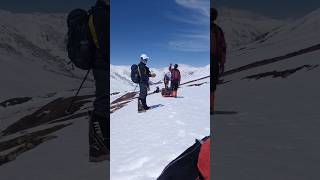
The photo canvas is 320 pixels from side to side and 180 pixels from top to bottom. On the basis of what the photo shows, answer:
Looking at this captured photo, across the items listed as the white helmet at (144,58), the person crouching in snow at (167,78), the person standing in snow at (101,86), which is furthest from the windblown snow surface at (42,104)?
the person crouching in snow at (167,78)

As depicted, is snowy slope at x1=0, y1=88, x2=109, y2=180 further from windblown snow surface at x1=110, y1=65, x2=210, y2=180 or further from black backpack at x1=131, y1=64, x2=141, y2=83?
black backpack at x1=131, y1=64, x2=141, y2=83

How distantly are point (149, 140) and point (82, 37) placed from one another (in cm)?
94

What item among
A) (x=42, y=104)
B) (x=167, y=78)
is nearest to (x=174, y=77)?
(x=167, y=78)

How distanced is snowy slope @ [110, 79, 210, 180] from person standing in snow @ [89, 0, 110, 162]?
159 millimetres

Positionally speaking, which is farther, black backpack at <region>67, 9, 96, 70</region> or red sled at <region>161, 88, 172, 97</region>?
red sled at <region>161, 88, 172, 97</region>

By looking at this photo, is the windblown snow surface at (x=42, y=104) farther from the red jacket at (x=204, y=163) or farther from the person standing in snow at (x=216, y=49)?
the person standing in snow at (x=216, y=49)

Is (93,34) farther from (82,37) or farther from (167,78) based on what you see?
(167,78)

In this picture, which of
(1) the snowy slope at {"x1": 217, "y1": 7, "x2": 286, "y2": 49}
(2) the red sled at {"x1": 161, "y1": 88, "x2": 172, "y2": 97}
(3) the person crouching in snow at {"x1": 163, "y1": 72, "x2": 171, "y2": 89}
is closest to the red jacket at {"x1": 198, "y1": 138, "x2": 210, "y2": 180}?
(1) the snowy slope at {"x1": 217, "y1": 7, "x2": 286, "y2": 49}

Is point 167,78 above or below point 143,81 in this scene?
above

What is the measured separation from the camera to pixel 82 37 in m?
2.21

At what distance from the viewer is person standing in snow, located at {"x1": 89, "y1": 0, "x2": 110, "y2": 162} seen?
7.16 feet

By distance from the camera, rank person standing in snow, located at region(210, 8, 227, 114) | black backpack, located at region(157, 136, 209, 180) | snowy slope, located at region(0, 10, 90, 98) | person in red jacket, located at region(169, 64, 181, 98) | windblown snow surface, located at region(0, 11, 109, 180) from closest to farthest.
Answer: black backpack, located at region(157, 136, 209, 180)
windblown snow surface, located at region(0, 11, 109, 180)
person standing in snow, located at region(210, 8, 227, 114)
snowy slope, located at region(0, 10, 90, 98)
person in red jacket, located at region(169, 64, 181, 98)

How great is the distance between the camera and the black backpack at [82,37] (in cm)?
218

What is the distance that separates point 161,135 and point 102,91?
2.69 ft
